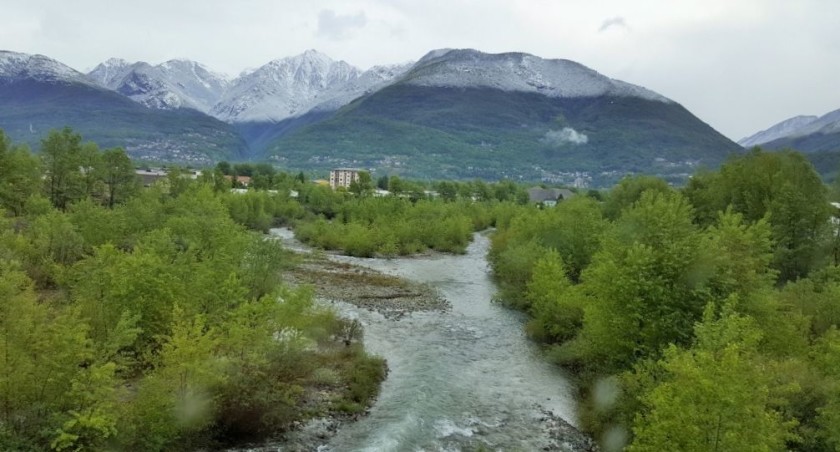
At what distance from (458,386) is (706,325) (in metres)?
13.7

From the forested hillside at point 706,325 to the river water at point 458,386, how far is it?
2136mm

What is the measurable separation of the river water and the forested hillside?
214cm

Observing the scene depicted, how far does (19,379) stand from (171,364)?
4.41 meters

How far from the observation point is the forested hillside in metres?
16.4

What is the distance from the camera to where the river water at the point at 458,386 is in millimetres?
23875

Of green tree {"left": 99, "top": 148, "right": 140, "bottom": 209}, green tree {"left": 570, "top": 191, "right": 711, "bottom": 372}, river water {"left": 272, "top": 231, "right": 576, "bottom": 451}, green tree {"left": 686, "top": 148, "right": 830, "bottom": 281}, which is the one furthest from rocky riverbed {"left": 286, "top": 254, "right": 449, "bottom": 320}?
green tree {"left": 99, "top": 148, "right": 140, "bottom": 209}

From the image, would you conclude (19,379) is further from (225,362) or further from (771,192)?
(771,192)

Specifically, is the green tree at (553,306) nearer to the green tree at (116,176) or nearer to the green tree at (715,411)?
the green tree at (715,411)

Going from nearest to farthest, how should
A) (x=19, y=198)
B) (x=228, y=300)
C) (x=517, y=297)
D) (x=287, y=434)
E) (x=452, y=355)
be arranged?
(x=287, y=434), (x=228, y=300), (x=452, y=355), (x=517, y=297), (x=19, y=198)

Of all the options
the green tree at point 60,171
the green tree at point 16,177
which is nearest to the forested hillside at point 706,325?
the green tree at point 16,177

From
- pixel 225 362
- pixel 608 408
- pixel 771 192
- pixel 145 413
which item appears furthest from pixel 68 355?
pixel 771 192

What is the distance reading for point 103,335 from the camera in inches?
945

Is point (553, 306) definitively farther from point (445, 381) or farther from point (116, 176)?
point (116, 176)

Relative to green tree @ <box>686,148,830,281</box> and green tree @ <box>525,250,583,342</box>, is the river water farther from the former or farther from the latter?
green tree @ <box>686,148,830,281</box>
